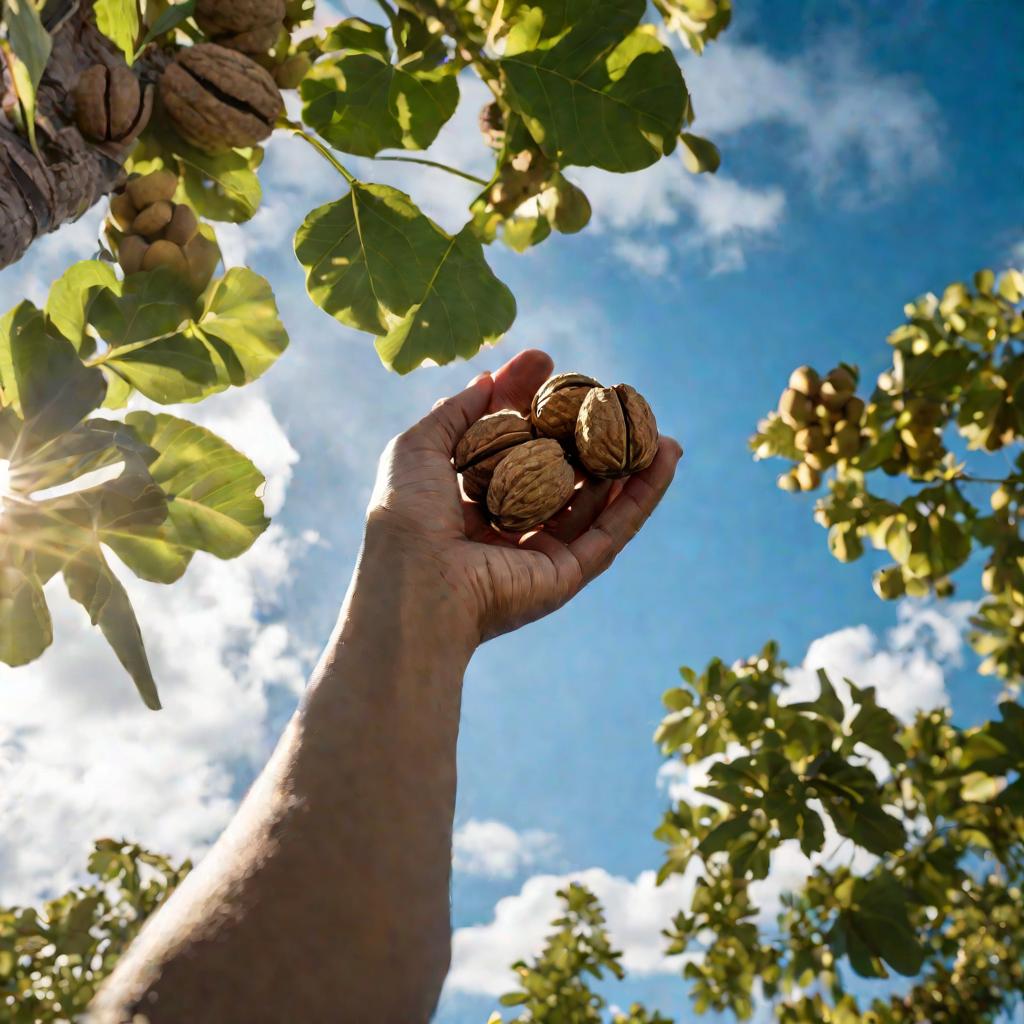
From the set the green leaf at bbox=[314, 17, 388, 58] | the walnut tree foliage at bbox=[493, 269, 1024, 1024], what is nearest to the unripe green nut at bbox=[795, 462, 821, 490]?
the walnut tree foliage at bbox=[493, 269, 1024, 1024]

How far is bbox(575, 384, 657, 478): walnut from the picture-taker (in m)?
2.29

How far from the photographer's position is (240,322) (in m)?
1.79

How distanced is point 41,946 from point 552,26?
5.21 metres

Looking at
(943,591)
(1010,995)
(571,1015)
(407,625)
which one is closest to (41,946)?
(571,1015)

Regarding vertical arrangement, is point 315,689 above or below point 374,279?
below

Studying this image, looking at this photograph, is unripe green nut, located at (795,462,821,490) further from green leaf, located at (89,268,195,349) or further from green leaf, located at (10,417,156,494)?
green leaf, located at (10,417,156,494)

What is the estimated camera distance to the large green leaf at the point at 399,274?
1924 mm

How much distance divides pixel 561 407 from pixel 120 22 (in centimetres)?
142

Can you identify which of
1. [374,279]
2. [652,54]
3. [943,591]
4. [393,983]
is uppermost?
[943,591]

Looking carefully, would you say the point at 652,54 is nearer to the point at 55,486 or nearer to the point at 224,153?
the point at 224,153

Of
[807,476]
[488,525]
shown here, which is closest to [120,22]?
[488,525]

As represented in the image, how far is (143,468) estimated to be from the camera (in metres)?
1.35

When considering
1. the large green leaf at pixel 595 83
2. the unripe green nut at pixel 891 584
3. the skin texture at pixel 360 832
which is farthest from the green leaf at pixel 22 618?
the unripe green nut at pixel 891 584

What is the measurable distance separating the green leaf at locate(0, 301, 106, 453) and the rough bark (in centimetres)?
14
